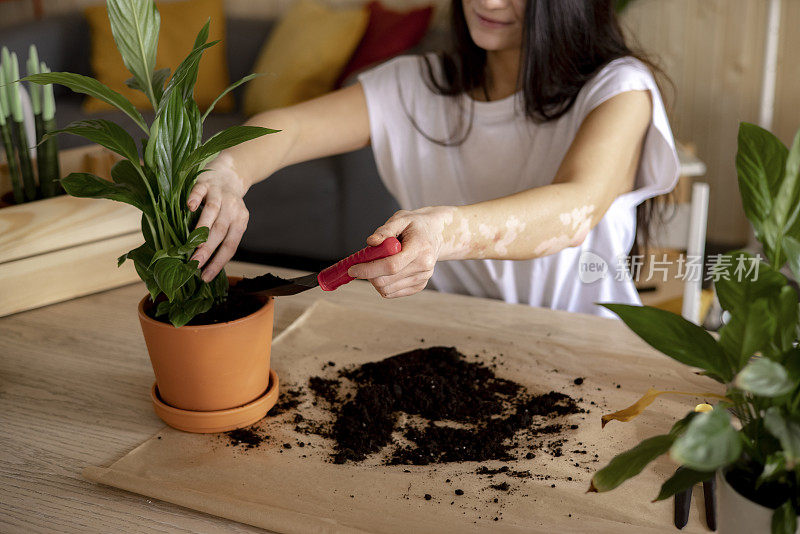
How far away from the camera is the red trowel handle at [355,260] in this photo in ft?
2.57

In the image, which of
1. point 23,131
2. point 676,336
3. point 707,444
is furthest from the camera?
point 23,131

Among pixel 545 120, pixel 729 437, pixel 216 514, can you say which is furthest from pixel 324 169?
pixel 729 437

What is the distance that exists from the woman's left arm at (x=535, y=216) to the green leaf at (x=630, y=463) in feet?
1.14

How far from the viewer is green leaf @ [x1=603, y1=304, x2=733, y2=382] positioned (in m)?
0.54

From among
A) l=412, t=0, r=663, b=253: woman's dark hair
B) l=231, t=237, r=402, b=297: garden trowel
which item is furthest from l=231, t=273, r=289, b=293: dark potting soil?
A: l=412, t=0, r=663, b=253: woman's dark hair

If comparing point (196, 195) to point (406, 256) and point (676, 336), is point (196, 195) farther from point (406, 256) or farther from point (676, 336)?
point (676, 336)

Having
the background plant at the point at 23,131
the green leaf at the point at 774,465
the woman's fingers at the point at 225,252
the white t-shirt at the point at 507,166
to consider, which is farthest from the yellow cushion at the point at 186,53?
the green leaf at the point at 774,465

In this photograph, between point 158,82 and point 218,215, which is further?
point 218,215

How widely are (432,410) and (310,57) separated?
225 cm

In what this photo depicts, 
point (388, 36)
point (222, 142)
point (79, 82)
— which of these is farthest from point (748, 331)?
point (388, 36)

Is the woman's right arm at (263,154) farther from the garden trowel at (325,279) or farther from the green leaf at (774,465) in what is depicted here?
the green leaf at (774,465)

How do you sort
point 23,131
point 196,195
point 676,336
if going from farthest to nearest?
1. point 23,131
2. point 196,195
3. point 676,336

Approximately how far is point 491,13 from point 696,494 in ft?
2.99

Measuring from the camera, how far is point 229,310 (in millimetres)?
868
